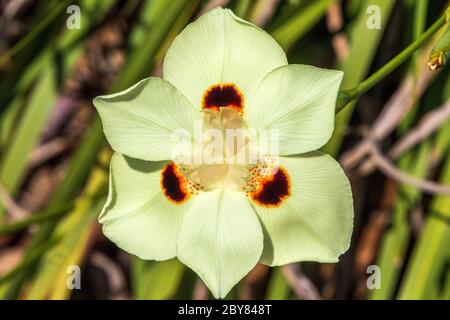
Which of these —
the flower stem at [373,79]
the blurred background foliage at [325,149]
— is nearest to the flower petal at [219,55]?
the flower stem at [373,79]

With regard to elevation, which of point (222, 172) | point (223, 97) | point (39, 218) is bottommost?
point (39, 218)

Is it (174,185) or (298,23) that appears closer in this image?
(174,185)

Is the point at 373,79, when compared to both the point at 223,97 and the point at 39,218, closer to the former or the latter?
the point at 223,97

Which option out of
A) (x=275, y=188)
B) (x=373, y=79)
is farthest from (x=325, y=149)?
(x=373, y=79)

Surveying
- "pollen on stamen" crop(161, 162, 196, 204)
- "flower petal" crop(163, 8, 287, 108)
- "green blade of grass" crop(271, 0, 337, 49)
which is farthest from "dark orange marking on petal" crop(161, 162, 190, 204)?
"green blade of grass" crop(271, 0, 337, 49)

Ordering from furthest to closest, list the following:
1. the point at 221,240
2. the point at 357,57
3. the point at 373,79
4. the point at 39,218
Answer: the point at 357,57
the point at 39,218
the point at 221,240
the point at 373,79

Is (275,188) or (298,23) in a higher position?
(298,23)

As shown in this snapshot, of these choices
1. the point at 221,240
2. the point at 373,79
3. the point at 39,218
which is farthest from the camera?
the point at 39,218

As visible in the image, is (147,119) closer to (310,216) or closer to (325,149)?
(310,216)
